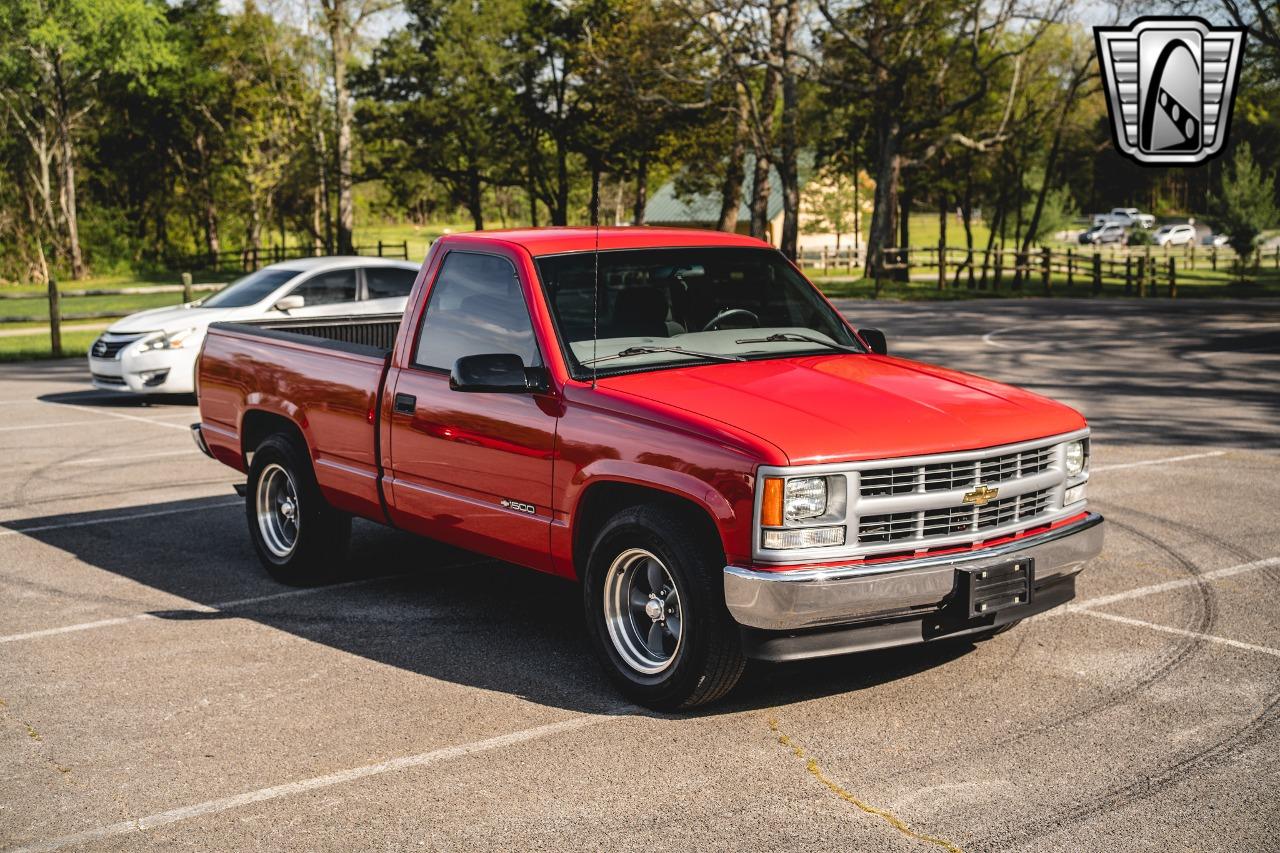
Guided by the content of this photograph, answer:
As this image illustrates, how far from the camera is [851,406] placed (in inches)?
214

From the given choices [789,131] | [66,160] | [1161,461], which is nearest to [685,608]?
[1161,461]

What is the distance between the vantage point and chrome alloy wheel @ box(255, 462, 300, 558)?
7.79 metres

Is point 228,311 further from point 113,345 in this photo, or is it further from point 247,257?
point 247,257

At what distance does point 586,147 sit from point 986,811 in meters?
57.3

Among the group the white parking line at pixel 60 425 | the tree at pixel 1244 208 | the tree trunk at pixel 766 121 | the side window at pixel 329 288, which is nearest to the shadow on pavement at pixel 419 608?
the white parking line at pixel 60 425

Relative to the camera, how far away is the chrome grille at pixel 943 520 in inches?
203

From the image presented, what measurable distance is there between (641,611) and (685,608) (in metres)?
0.48

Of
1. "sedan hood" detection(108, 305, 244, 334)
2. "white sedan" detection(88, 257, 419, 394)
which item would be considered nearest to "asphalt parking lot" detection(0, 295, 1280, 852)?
"white sedan" detection(88, 257, 419, 394)

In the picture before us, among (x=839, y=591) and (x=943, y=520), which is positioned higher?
(x=943, y=520)

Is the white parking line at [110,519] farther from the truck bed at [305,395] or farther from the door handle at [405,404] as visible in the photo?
the door handle at [405,404]

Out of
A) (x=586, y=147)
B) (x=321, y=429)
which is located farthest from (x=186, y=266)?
(x=321, y=429)

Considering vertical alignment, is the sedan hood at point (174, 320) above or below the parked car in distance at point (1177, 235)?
below

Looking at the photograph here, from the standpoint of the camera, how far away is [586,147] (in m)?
60.0

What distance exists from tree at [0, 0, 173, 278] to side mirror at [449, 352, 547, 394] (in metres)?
52.0
